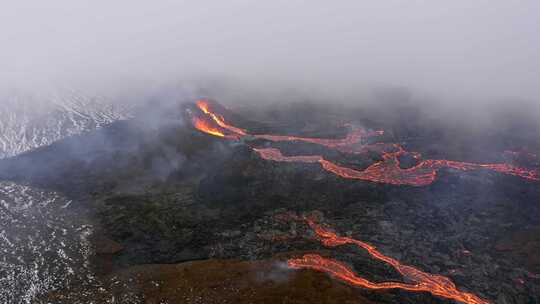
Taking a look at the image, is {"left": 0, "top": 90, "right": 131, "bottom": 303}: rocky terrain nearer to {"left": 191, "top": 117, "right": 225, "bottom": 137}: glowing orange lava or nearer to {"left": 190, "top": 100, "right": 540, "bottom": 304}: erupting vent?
{"left": 191, "top": 117, "right": 225, "bottom": 137}: glowing orange lava

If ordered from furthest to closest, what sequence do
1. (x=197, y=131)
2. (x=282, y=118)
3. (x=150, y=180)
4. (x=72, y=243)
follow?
1. (x=282, y=118)
2. (x=197, y=131)
3. (x=150, y=180)
4. (x=72, y=243)

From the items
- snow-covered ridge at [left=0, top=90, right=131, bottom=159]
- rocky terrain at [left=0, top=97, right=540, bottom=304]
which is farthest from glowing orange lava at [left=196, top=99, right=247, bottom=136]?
snow-covered ridge at [left=0, top=90, right=131, bottom=159]


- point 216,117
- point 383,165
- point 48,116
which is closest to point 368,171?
point 383,165

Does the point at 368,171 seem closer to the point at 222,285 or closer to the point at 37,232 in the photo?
the point at 222,285

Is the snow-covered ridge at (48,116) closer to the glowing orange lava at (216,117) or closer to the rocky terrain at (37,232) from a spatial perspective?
the rocky terrain at (37,232)

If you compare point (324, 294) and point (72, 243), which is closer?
point (324, 294)

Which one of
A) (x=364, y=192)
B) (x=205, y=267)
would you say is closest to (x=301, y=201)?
(x=364, y=192)

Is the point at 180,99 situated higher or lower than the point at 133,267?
higher

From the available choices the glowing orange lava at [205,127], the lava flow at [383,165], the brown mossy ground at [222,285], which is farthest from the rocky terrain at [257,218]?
the glowing orange lava at [205,127]

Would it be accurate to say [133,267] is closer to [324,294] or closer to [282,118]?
[324,294]
